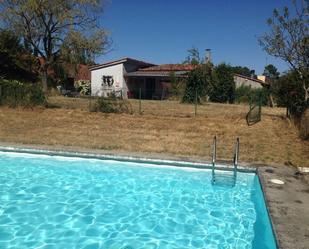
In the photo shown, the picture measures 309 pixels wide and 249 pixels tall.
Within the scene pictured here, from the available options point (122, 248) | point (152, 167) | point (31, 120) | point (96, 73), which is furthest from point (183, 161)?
point (96, 73)

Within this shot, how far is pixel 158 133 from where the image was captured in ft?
49.5

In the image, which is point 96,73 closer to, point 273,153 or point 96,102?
point 96,102

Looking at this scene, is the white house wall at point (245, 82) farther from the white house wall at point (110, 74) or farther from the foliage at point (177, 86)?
the white house wall at point (110, 74)

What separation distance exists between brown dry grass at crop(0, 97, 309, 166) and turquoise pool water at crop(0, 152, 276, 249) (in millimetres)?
1788

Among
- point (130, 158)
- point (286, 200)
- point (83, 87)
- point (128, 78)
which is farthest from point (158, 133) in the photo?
point (83, 87)

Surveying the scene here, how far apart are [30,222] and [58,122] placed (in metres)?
10.3

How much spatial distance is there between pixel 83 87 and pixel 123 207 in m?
32.9

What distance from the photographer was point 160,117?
17.5 meters

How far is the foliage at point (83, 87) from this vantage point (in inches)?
1522

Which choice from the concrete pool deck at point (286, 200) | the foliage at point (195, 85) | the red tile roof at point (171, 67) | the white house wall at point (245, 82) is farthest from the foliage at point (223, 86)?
the concrete pool deck at point (286, 200)

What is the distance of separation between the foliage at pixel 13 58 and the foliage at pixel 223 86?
1704cm

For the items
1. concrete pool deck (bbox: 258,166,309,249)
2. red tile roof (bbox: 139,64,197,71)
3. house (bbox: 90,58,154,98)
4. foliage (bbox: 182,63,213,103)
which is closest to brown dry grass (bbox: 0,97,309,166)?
concrete pool deck (bbox: 258,166,309,249)

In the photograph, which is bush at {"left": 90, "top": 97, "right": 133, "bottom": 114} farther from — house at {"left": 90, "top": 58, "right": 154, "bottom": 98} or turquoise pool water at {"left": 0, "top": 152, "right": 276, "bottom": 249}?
house at {"left": 90, "top": 58, "right": 154, "bottom": 98}

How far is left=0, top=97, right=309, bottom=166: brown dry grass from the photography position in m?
12.2
